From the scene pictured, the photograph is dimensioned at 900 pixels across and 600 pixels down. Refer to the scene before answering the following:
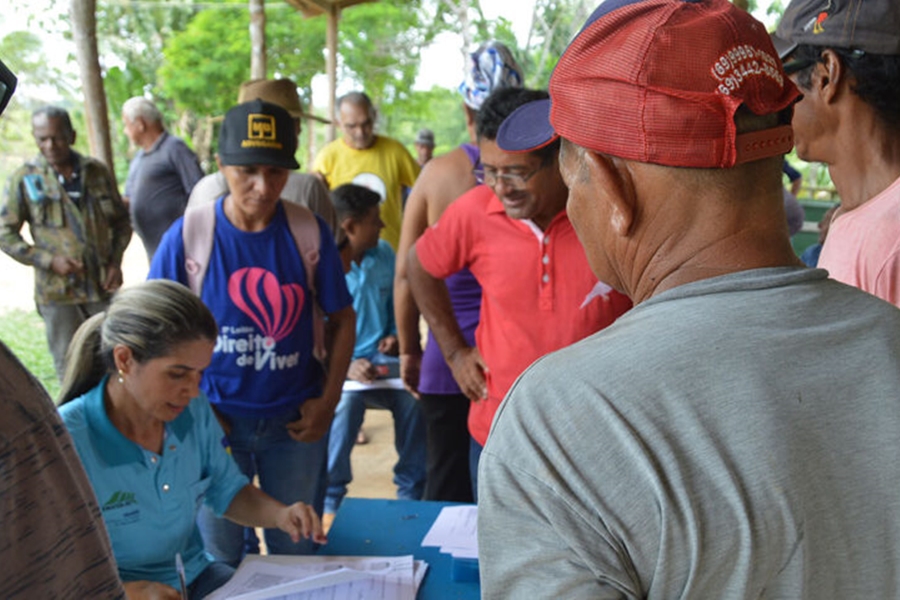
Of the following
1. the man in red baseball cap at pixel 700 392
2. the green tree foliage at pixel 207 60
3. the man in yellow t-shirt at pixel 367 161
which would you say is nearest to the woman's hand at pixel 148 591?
the man in red baseball cap at pixel 700 392

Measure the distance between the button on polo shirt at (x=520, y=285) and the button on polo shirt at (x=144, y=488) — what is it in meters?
0.83

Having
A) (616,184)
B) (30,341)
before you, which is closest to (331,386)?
(616,184)

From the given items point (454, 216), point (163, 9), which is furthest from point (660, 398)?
point (163, 9)

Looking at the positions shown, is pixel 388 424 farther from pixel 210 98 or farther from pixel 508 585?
pixel 210 98

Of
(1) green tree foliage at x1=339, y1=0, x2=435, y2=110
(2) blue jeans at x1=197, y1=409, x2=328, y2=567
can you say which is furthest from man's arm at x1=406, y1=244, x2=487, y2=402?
(1) green tree foliage at x1=339, y1=0, x2=435, y2=110

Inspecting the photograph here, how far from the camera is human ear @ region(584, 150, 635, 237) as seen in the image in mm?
798

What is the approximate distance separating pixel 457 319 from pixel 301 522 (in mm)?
979

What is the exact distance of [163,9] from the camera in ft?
60.3

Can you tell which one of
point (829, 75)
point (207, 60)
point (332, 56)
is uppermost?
point (207, 60)

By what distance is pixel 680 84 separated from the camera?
2.43 ft

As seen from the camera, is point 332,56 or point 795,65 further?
point 332,56

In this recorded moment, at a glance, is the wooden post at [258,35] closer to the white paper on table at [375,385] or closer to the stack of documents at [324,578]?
the white paper on table at [375,385]

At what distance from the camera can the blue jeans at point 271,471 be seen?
236 centimetres

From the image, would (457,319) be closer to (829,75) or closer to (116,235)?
(829,75)
